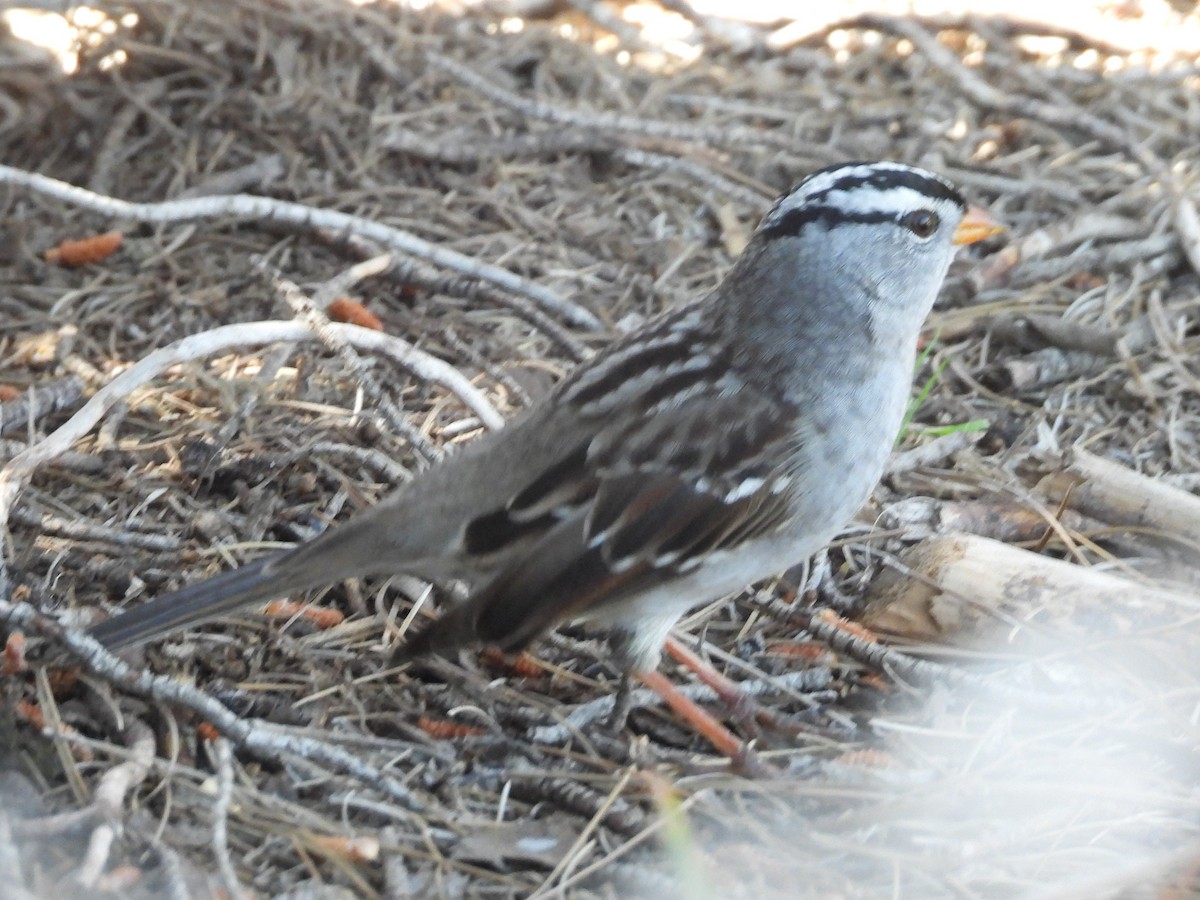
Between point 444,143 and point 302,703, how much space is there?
298 centimetres

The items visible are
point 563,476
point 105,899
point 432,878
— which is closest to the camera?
point 105,899

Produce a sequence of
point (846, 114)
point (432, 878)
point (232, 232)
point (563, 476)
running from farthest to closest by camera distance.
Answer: point (846, 114)
point (232, 232)
point (563, 476)
point (432, 878)

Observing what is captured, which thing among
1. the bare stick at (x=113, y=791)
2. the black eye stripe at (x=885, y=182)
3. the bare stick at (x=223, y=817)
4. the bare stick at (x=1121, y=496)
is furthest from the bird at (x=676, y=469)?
the bare stick at (x=1121, y=496)

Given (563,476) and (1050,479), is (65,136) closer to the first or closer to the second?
(563,476)

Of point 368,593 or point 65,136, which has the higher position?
point 65,136

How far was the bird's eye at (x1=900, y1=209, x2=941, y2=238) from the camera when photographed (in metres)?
3.97

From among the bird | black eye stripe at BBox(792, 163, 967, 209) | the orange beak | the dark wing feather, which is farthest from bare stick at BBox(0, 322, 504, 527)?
the orange beak

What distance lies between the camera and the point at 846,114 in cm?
663

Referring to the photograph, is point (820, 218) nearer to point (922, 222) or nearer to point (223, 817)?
point (922, 222)

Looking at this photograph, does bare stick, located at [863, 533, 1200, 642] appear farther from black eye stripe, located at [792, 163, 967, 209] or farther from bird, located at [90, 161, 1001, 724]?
black eye stripe, located at [792, 163, 967, 209]

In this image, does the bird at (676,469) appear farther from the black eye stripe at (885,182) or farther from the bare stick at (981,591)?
the bare stick at (981,591)

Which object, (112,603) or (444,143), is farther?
(444,143)

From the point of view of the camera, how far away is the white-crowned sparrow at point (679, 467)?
3562 mm

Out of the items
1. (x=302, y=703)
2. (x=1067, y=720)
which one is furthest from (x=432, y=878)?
(x=1067, y=720)
